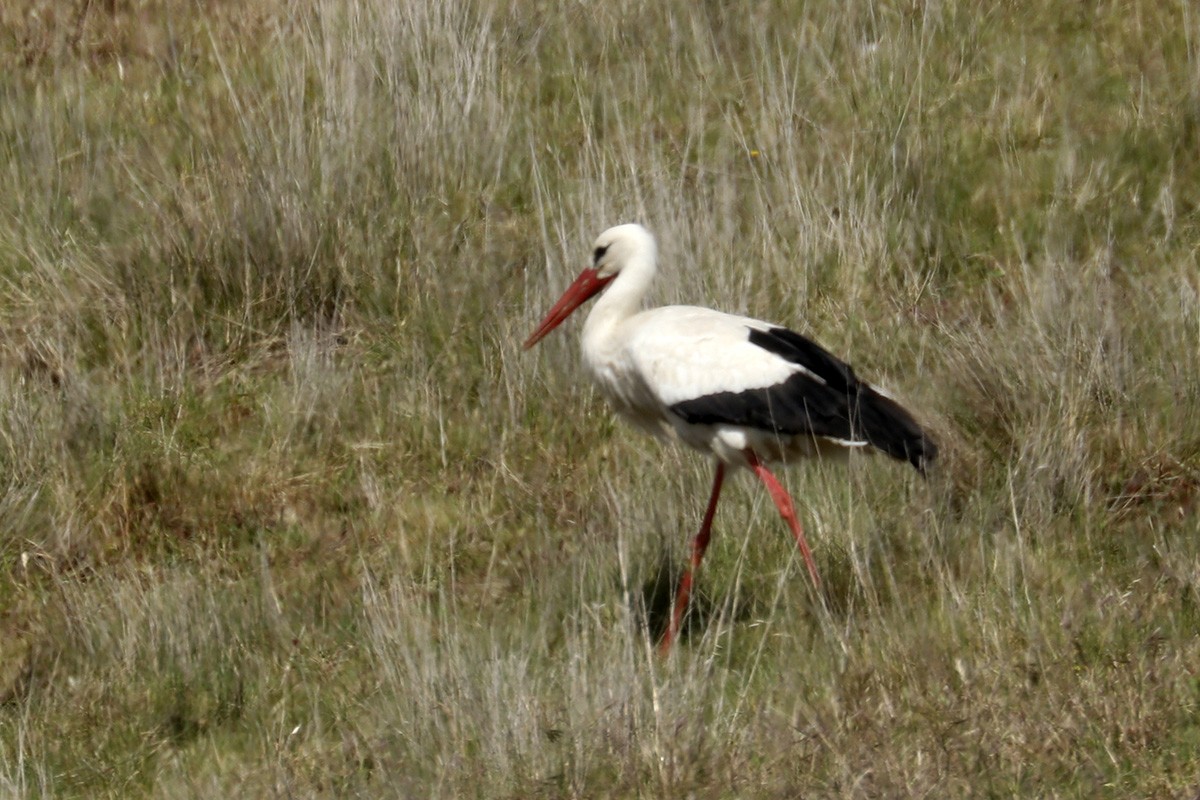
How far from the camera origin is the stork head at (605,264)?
5.64 meters

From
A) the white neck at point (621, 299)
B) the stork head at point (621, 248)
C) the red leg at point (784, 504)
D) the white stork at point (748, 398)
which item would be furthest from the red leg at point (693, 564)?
the stork head at point (621, 248)

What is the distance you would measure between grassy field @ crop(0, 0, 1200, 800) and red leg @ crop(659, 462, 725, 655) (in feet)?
0.30

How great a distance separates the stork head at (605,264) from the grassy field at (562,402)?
9.6 inches

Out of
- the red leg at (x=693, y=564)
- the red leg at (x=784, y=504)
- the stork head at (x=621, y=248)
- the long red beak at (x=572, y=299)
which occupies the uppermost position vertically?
the stork head at (x=621, y=248)

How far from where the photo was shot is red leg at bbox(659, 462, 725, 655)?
4891mm

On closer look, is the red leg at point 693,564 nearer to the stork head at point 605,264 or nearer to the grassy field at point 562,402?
the grassy field at point 562,402

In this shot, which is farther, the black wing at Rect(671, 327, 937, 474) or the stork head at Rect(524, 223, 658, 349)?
the stork head at Rect(524, 223, 658, 349)

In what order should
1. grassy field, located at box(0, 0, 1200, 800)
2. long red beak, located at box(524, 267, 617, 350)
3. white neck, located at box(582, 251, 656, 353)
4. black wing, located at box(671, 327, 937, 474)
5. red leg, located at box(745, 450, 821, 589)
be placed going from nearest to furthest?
grassy field, located at box(0, 0, 1200, 800), red leg, located at box(745, 450, 821, 589), black wing, located at box(671, 327, 937, 474), white neck, located at box(582, 251, 656, 353), long red beak, located at box(524, 267, 617, 350)

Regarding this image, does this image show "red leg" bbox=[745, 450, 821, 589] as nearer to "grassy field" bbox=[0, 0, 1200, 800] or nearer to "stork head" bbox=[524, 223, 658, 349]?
"grassy field" bbox=[0, 0, 1200, 800]

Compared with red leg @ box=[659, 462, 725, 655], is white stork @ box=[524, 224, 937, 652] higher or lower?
higher

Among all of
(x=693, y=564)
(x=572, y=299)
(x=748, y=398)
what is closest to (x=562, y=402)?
Answer: (x=572, y=299)

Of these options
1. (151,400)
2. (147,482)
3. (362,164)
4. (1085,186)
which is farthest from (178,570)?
(1085,186)

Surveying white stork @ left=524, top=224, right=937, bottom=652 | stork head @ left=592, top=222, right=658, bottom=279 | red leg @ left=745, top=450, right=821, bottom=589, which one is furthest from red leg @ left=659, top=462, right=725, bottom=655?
stork head @ left=592, top=222, right=658, bottom=279

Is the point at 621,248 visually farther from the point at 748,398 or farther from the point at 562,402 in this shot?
the point at 748,398
